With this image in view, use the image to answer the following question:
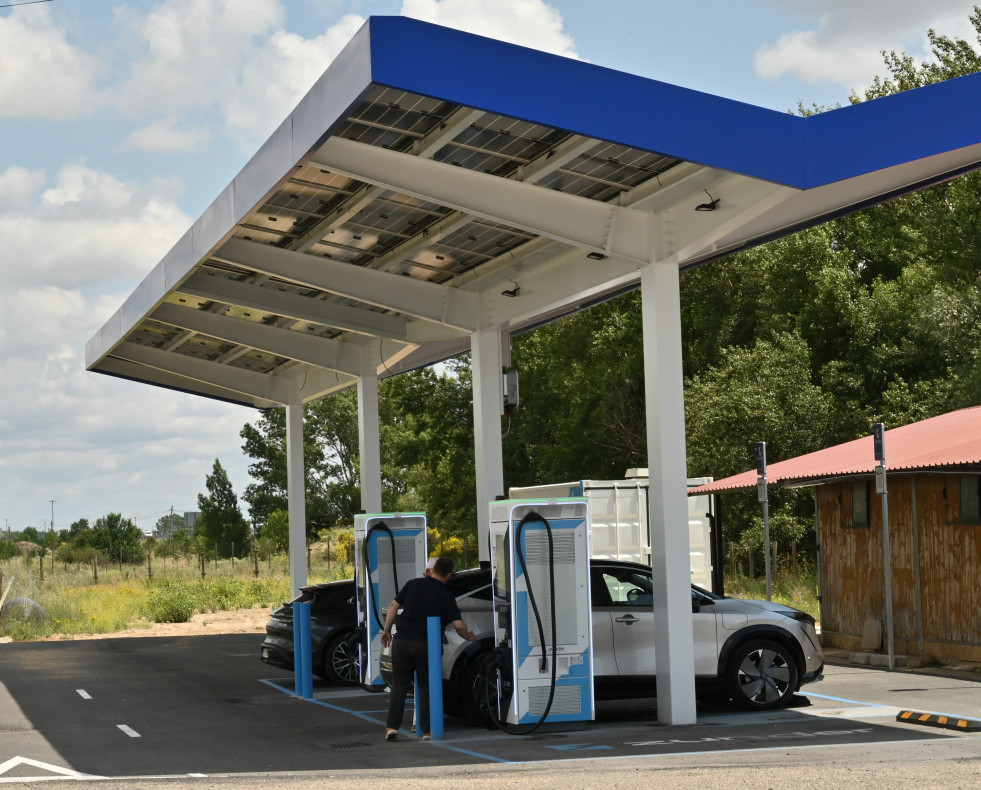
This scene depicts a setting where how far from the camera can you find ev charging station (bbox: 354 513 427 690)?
14719 mm

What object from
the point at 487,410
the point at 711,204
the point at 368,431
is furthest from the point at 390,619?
the point at 368,431

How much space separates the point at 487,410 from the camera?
1719cm

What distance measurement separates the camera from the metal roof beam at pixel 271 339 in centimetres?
2002

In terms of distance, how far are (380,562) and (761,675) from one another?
14.9ft

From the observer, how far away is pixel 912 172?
1196 cm

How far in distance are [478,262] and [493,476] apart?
9.73 feet

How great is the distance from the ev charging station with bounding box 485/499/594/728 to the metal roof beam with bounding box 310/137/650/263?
282 cm

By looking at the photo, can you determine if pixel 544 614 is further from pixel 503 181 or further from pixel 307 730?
pixel 503 181

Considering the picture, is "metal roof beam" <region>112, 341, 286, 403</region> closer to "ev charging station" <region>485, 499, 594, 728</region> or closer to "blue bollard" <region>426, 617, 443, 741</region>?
"blue bollard" <region>426, 617, 443, 741</region>

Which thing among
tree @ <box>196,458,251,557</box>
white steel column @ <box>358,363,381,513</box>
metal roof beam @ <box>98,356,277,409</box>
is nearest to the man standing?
white steel column @ <box>358,363,381,513</box>

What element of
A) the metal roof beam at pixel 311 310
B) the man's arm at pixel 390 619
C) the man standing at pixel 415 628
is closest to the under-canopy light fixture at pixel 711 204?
the man standing at pixel 415 628

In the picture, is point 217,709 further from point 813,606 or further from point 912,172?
point 813,606

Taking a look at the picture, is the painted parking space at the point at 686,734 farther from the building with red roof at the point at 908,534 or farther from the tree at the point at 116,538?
the tree at the point at 116,538

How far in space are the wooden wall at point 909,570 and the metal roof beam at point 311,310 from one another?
269 inches
